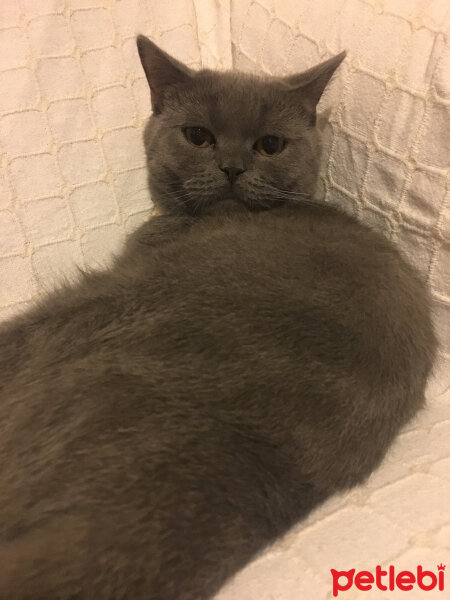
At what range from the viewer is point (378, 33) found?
1048mm

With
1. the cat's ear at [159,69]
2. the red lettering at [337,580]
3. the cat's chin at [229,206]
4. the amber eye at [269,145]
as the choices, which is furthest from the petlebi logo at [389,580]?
the cat's ear at [159,69]

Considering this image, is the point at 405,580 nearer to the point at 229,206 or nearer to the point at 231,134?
the point at 229,206

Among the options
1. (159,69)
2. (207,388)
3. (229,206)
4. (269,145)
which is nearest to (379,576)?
(207,388)

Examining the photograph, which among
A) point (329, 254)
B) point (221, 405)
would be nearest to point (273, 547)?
point (221, 405)

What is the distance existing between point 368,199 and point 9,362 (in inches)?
29.6

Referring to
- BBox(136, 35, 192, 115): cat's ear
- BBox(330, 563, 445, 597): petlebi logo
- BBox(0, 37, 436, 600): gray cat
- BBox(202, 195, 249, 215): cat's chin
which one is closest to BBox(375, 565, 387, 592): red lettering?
BBox(330, 563, 445, 597): petlebi logo

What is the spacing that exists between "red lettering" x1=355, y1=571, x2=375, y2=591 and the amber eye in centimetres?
77

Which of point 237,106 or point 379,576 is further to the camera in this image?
point 237,106

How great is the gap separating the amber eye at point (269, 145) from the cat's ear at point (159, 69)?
198 mm

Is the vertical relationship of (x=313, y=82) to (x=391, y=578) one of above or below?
above

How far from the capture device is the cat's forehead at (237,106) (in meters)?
1.07

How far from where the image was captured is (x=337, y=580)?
68 centimetres

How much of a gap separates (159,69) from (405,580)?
0.99 m

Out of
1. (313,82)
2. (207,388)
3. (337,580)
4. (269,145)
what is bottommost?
(337,580)
